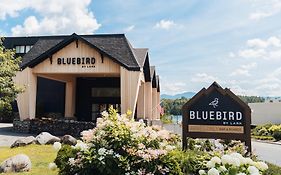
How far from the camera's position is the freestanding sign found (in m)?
8.77

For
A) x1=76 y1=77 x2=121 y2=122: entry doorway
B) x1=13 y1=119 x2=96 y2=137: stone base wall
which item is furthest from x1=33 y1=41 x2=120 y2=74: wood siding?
x1=76 y1=77 x2=121 y2=122: entry doorway

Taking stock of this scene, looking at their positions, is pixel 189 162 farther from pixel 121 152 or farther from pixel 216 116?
pixel 216 116

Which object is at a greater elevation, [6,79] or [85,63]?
[85,63]

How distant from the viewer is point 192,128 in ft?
30.0

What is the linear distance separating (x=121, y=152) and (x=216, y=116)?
374 centimetres

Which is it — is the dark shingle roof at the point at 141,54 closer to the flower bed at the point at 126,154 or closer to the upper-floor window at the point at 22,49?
the flower bed at the point at 126,154

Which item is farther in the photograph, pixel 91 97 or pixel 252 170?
pixel 91 97

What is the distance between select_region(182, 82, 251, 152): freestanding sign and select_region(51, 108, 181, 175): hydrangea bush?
7.86 feet

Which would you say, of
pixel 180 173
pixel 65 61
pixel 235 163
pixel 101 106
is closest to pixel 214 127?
pixel 180 173

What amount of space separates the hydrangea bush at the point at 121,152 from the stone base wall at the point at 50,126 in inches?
556

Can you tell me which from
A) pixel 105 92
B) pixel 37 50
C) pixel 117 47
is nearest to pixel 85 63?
pixel 117 47

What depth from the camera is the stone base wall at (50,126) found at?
68.7 feet

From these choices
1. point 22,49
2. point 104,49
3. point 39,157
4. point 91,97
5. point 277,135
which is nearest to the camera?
point 39,157

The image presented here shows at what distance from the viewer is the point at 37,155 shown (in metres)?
11.5
